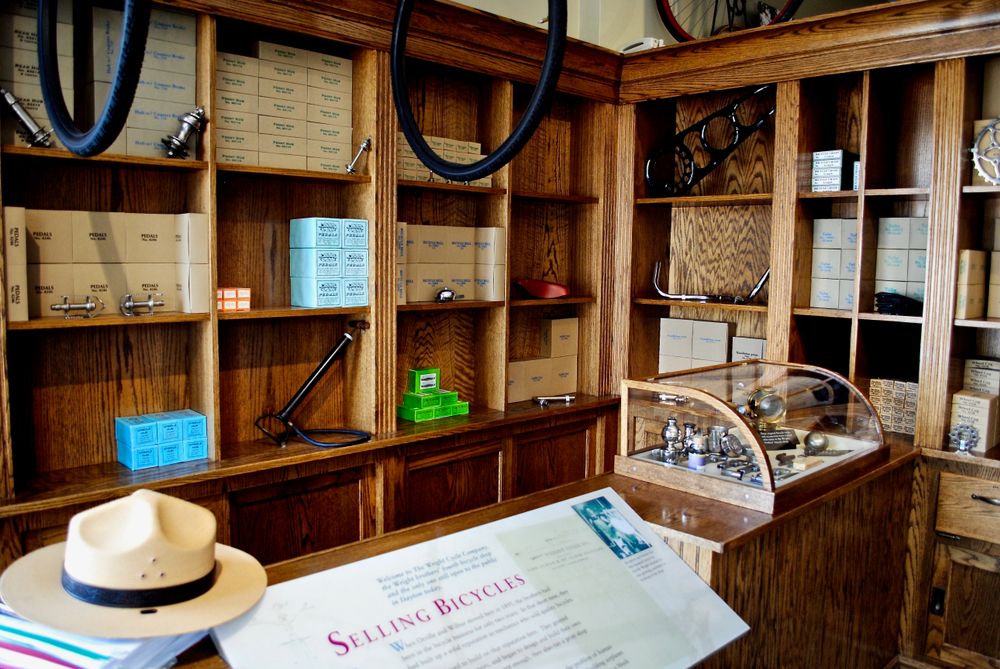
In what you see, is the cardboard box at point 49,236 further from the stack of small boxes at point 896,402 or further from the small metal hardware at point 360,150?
the stack of small boxes at point 896,402

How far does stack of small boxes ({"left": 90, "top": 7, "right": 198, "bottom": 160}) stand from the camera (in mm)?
2385

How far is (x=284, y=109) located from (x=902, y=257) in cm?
253

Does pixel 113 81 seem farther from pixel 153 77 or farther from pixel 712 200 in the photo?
pixel 712 200

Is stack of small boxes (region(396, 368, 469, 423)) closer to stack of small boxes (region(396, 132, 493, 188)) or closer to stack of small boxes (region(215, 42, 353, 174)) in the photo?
stack of small boxes (region(396, 132, 493, 188))

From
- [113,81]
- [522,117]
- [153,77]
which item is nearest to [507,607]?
[522,117]

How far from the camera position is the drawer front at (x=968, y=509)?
9.43 ft

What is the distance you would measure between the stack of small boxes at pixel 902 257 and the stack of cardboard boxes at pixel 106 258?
267 centimetres

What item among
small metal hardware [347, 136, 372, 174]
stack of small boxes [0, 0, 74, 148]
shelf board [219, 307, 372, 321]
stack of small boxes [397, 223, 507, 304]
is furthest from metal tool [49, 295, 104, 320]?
stack of small boxes [397, 223, 507, 304]

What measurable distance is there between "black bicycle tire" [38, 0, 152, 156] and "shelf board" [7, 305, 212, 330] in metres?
0.85

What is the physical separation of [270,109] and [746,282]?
2426mm

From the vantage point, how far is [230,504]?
2635 millimetres

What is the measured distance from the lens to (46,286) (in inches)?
92.5

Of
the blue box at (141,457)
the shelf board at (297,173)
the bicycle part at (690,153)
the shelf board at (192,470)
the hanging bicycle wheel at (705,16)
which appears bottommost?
the shelf board at (192,470)

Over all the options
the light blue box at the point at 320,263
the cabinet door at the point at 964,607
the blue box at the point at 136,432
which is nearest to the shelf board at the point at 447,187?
the light blue box at the point at 320,263
